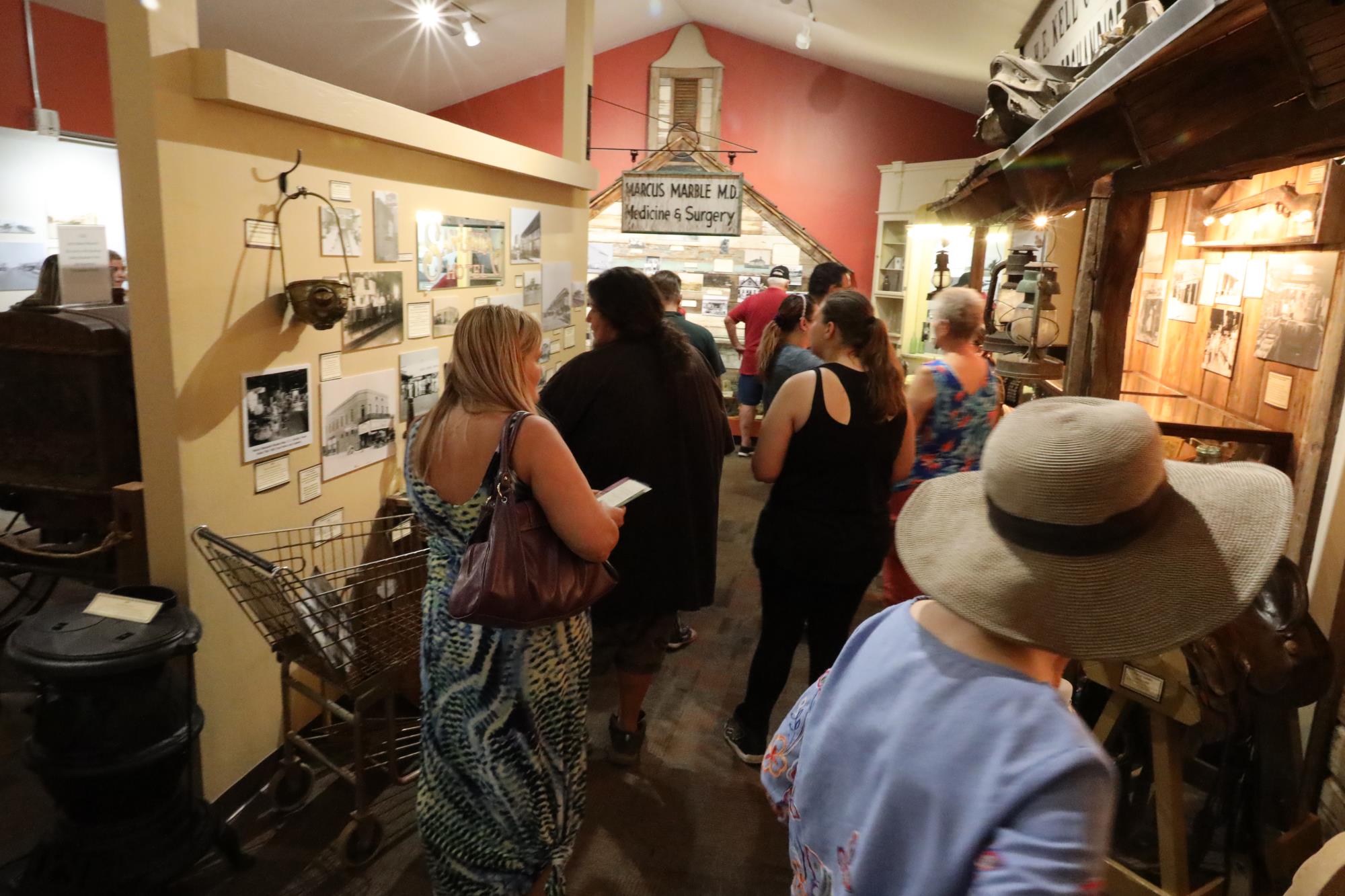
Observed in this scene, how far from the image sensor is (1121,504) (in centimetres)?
97

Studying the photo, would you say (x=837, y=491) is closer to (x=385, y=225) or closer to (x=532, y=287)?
(x=385, y=225)

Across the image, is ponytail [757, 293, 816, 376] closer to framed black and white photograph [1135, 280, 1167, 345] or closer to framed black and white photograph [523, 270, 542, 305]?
framed black and white photograph [523, 270, 542, 305]

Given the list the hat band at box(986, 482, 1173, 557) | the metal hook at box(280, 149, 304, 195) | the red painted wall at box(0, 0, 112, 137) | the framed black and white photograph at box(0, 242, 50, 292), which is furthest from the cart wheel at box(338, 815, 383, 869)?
the red painted wall at box(0, 0, 112, 137)

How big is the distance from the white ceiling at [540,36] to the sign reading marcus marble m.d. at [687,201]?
1.69m

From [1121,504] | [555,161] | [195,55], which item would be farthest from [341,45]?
[1121,504]

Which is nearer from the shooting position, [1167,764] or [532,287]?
[1167,764]

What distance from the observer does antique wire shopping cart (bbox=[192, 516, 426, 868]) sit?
237cm

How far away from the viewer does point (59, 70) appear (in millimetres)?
5750

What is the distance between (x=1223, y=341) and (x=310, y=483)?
4.33 meters

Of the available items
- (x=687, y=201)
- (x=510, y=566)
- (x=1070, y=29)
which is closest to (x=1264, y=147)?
(x=510, y=566)

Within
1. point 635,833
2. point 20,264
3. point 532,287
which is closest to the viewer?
A: point 635,833

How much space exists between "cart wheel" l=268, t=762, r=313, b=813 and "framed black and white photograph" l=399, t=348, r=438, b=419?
1439mm

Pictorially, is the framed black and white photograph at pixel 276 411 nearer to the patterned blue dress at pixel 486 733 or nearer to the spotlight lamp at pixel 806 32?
the patterned blue dress at pixel 486 733

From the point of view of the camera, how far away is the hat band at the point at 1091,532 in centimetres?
98
